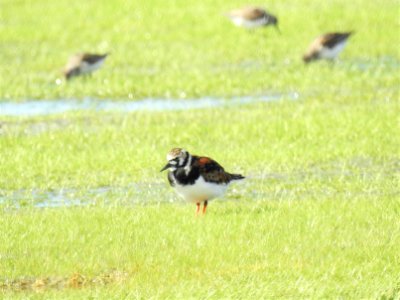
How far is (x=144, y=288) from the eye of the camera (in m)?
11.8

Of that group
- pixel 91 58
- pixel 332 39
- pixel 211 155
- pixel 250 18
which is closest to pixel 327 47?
pixel 332 39

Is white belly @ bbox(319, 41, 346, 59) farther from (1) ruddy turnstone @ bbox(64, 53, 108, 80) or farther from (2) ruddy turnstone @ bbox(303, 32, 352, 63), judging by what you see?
(1) ruddy turnstone @ bbox(64, 53, 108, 80)

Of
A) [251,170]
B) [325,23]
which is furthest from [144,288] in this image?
[325,23]

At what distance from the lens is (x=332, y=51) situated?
1134 inches

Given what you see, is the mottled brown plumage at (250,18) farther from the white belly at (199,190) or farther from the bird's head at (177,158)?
the bird's head at (177,158)

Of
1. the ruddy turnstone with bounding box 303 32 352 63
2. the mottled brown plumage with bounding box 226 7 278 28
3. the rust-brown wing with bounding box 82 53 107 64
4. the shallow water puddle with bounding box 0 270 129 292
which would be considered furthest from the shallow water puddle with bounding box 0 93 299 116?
the shallow water puddle with bounding box 0 270 129 292

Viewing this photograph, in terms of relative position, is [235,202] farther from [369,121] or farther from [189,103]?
[189,103]

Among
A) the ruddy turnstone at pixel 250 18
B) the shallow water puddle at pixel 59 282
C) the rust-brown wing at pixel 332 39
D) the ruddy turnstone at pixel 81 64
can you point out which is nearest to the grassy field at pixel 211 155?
the shallow water puddle at pixel 59 282

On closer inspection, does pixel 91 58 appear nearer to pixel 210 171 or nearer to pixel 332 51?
pixel 332 51

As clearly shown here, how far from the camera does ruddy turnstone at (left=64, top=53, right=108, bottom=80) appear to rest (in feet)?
88.9

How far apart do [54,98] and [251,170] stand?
8.88m

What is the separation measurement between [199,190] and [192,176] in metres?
0.19

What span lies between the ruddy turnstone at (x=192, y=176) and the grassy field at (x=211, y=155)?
33 centimetres

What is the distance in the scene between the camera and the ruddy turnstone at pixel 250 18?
31.9 metres
